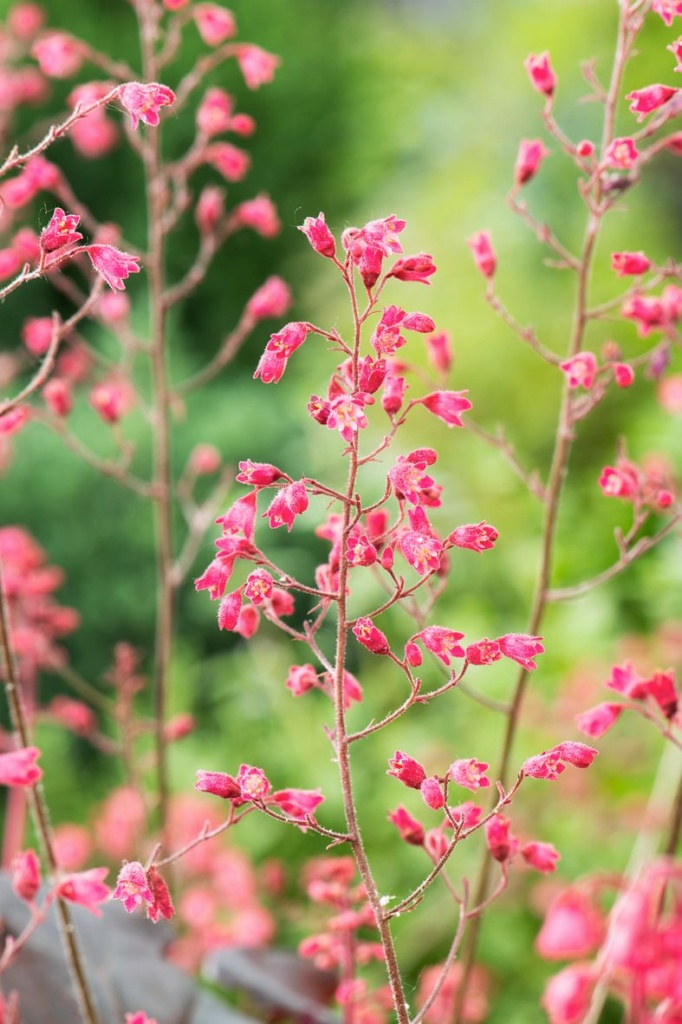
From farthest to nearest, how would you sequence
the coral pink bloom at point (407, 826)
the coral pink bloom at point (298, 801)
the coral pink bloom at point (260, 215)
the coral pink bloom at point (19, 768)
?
1. the coral pink bloom at point (260, 215)
2. the coral pink bloom at point (407, 826)
3. the coral pink bloom at point (298, 801)
4. the coral pink bloom at point (19, 768)

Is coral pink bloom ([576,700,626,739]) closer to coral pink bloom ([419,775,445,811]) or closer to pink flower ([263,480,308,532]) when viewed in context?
coral pink bloom ([419,775,445,811])

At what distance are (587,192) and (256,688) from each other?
211 centimetres

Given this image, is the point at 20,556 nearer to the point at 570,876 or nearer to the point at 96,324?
the point at 570,876

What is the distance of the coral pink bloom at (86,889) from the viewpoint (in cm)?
80

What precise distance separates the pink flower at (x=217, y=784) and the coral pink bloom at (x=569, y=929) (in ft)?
1.09

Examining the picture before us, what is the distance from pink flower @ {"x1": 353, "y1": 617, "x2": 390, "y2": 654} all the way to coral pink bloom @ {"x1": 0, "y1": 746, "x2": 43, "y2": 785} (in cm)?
22

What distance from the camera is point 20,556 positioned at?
1492 millimetres

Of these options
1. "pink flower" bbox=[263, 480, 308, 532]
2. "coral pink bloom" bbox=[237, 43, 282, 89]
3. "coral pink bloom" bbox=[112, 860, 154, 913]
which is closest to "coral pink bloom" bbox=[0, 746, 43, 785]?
"coral pink bloom" bbox=[112, 860, 154, 913]

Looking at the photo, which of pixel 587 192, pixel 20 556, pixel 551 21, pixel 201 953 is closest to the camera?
pixel 587 192

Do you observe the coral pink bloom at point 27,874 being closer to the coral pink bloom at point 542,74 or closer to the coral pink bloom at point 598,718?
the coral pink bloom at point 598,718

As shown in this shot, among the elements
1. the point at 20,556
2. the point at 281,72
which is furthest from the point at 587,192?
the point at 281,72

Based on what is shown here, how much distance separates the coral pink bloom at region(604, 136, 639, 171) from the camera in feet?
3.22

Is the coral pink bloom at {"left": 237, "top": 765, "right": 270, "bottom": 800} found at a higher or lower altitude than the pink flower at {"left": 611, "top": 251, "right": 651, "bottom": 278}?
lower

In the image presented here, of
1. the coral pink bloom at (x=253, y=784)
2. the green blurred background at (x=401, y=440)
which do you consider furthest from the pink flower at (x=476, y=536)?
the green blurred background at (x=401, y=440)
